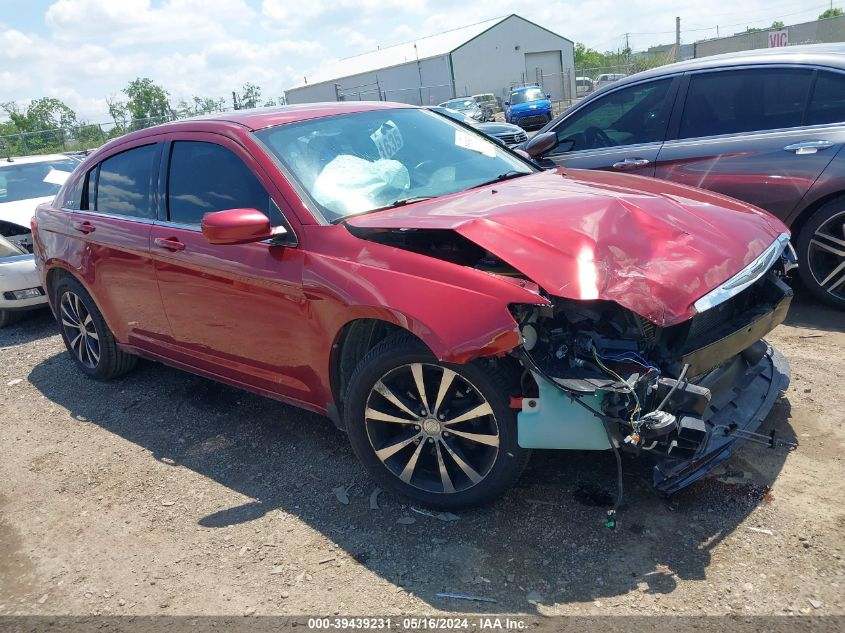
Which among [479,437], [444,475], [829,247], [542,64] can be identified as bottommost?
[444,475]

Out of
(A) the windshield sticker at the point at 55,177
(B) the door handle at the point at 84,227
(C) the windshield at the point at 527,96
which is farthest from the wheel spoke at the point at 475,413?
(C) the windshield at the point at 527,96

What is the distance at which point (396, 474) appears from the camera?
322cm

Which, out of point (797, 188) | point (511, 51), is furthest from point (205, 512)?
point (511, 51)

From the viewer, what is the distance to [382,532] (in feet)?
10.3

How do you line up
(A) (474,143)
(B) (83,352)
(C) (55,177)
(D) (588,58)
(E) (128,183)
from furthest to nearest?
(D) (588,58) < (C) (55,177) < (B) (83,352) < (E) (128,183) < (A) (474,143)

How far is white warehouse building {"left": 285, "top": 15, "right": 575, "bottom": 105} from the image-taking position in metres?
49.6

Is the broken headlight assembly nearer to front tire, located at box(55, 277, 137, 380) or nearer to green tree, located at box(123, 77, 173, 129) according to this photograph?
front tire, located at box(55, 277, 137, 380)

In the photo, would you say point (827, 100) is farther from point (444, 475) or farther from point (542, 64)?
point (542, 64)

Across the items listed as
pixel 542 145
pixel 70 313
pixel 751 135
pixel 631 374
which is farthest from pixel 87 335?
pixel 751 135

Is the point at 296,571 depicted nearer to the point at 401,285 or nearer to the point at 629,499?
the point at 401,285

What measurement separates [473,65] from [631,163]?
48.7 metres

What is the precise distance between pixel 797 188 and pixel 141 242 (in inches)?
174

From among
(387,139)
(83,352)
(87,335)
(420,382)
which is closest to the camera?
(420,382)

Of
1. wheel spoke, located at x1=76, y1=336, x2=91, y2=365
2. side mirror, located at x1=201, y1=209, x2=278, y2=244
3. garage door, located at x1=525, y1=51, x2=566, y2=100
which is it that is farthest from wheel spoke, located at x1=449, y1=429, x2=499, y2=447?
garage door, located at x1=525, y1=51, x2=566, y2=100
